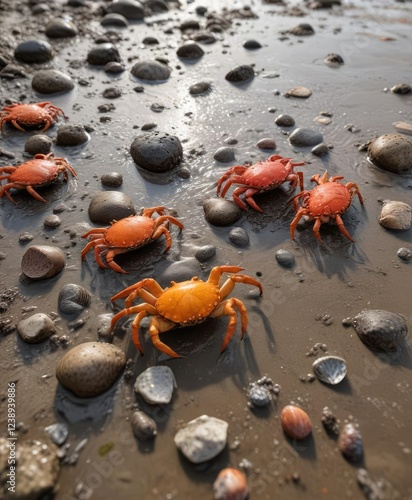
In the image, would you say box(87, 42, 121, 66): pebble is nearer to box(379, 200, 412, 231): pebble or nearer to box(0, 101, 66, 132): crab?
box(0, 101, 66, 132): crab

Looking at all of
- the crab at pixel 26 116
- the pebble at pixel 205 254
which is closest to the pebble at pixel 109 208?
the pebble at pixel 205 254

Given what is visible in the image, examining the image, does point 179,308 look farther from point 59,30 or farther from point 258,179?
point 59,30

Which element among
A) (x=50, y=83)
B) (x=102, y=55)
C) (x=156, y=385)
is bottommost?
(x=156, y=385)

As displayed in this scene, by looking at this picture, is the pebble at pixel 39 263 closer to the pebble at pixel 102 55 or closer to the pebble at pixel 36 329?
the pebble at pixel 36 329

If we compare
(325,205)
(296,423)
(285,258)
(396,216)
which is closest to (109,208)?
(285,258)

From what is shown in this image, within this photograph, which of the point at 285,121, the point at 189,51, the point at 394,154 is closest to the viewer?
the point at 394,154

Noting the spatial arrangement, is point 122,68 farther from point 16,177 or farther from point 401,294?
point 401,294
